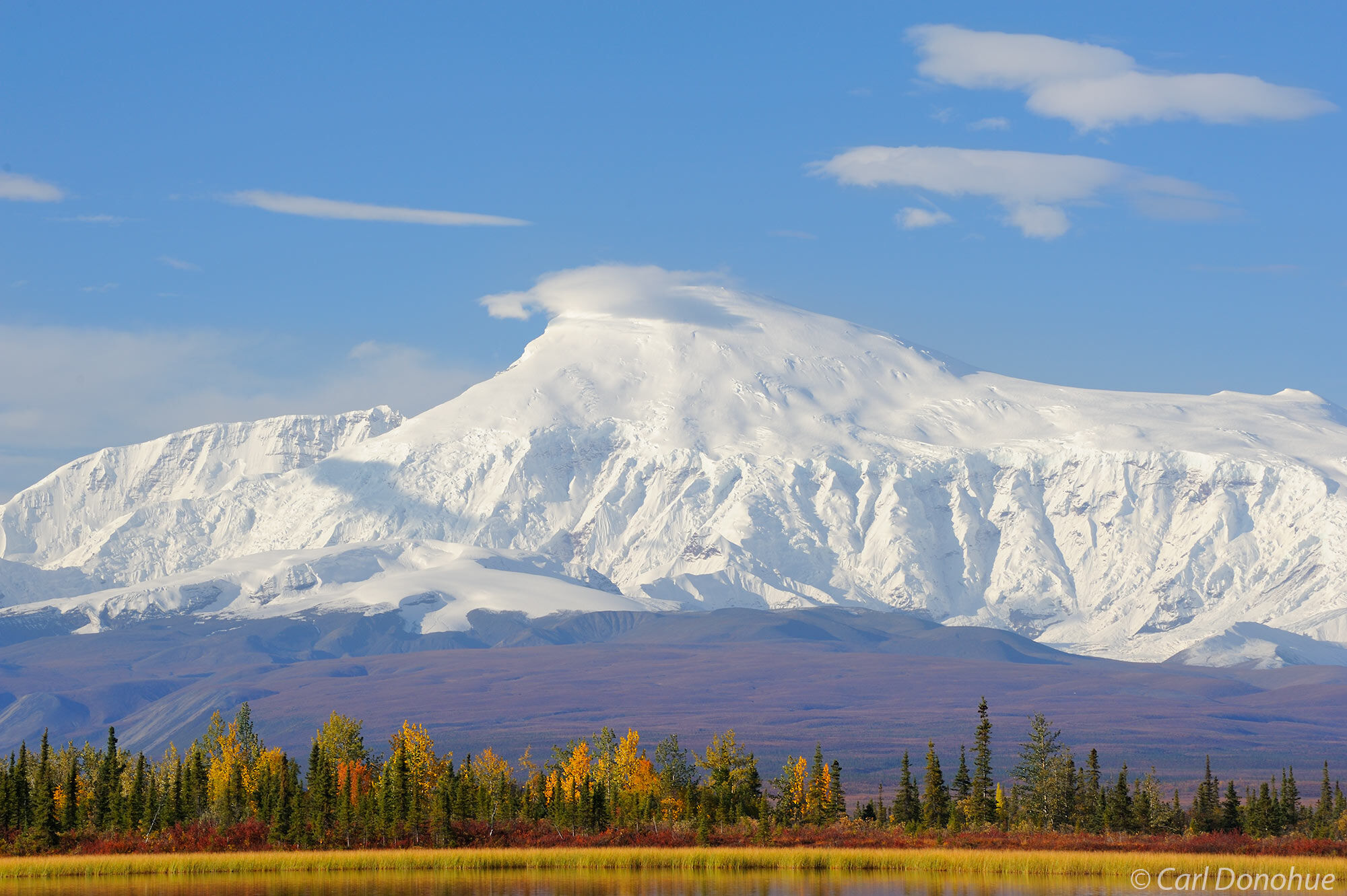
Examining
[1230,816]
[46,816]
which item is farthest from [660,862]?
[1230,816]

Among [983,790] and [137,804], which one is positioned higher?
[137,804]

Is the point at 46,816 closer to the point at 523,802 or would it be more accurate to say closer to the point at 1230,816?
the point at 523,802

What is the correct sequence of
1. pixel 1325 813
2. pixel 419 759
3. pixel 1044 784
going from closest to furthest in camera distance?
pixel 1044 784 < pixel 419 759 < pixel 1325 813

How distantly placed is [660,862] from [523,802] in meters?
35.7

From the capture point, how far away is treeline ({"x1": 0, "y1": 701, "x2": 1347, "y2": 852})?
117 meters

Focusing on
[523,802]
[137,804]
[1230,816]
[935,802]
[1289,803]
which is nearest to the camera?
[137,804]

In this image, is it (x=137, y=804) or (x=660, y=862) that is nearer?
(x=660, y=862)

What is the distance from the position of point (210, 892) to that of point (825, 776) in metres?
65.9

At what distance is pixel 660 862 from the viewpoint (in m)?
103

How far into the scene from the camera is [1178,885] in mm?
86438

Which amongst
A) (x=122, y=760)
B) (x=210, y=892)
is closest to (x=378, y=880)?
(x=210, y=892)

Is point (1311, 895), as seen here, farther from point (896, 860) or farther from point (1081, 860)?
point (896, 860)

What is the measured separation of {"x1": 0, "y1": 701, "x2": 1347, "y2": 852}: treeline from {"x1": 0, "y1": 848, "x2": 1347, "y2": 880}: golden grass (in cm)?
880

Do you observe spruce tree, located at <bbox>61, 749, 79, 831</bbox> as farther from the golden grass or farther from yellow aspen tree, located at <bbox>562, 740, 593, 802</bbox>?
yellow aspen tree, located at <bbox>562, 740, 593, 802</bbox>
